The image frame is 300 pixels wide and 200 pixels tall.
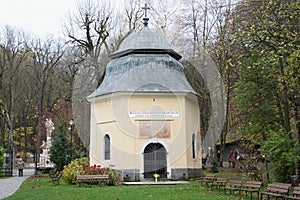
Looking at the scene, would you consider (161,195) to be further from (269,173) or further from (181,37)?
(181,37)

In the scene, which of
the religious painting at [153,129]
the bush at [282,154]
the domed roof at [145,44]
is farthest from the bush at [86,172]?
the bush at [282,154]

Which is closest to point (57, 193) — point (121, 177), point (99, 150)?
point (121, 177)

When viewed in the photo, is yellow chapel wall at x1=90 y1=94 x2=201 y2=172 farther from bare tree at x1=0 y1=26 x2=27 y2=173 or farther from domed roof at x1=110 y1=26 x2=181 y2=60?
bare tree at x1=0 y1=26 x2=27 y2=173

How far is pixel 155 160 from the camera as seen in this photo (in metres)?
22.1

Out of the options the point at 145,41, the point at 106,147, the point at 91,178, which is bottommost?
the point at 91,178

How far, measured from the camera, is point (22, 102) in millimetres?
40969

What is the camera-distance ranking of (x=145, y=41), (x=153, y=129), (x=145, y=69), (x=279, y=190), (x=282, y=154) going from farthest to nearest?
1. (x=145, y=41)
2. (x=145, y=69)
3. (x=153, y=129)
4. (x=282, y=154)
5. (x=279, y=190)

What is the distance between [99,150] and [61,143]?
23.9 feet

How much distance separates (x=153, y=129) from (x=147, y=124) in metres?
0.44

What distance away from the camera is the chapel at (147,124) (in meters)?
21.9

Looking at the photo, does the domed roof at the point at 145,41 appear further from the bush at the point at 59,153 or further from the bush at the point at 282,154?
the bush at the point at 282,154

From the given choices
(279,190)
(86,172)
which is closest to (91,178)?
(86,172)

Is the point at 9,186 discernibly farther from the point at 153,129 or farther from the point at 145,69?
the point at 145,69

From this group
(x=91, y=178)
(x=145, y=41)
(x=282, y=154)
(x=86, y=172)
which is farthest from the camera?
(x=145, y=41)
